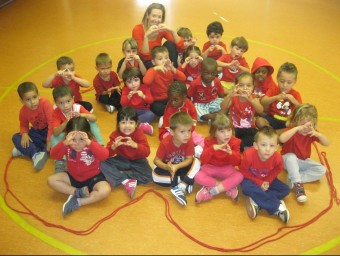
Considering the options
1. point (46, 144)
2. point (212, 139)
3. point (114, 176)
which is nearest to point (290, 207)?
point (212, 139)

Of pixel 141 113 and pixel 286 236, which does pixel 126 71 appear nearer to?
pixel 141 113

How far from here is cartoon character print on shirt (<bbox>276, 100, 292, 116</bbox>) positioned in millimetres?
3988

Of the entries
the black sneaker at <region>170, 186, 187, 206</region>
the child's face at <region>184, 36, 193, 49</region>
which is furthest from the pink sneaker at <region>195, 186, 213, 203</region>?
the child's face at <region>184, 36, 193, 49</region>

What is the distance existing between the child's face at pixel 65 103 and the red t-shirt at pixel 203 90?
4.90 ft

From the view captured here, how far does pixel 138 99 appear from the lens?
4.26m

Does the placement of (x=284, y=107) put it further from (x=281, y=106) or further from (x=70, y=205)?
(x=70, y=205)

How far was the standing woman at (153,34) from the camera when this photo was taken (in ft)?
15.5

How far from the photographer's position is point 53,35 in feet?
21.2

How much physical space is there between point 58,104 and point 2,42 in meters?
3.38

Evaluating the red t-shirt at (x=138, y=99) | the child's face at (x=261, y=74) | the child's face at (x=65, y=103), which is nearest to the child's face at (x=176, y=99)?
the red t-shirt at (x=138, y=99)

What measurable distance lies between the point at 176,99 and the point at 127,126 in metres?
0.74

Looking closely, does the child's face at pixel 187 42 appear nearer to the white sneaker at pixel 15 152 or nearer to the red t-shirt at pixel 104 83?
the red t-shirt at pixel 104 83

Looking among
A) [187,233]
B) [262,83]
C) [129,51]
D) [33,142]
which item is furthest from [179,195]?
[129,51]

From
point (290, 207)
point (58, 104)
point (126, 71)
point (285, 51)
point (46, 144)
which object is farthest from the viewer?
point (285, 51)
